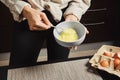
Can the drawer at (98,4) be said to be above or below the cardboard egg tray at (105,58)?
below

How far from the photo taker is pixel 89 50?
1.80 metres

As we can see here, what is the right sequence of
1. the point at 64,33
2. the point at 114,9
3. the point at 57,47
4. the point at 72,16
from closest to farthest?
1. the point at 64,33
2. the point at 72,16
3. the point at 57,47
4. the point at 114,9

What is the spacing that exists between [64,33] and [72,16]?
0.16 meters

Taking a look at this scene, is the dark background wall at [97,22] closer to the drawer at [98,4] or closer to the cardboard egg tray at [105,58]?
the drawer at [98,4]

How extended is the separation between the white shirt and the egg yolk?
0.46 ft

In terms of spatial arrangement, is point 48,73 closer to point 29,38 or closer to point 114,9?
point 29,38

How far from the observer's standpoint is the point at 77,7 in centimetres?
90

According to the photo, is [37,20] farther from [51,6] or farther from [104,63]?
[104,63]

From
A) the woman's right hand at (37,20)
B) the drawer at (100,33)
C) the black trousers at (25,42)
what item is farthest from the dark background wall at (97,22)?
the woman's right hand at (37,20)

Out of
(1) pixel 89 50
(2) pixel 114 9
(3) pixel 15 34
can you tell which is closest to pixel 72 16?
(3) pixel 15 34

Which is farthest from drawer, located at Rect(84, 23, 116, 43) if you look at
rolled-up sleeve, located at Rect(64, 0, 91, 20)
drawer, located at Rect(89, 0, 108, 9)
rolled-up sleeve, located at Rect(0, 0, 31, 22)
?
rolled-up sleeve, located at Rect(0, 0, 31, 22)

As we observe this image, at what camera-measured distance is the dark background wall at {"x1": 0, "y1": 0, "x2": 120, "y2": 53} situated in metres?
1.52

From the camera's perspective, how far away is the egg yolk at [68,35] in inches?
28.5

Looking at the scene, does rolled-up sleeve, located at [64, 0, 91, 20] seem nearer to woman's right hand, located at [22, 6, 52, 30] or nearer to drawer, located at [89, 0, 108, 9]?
woman's right hand, located at [22, 6, 52, 30]
